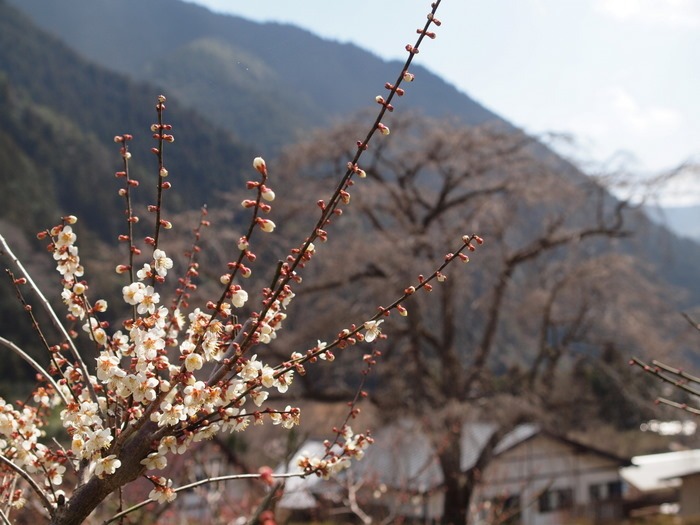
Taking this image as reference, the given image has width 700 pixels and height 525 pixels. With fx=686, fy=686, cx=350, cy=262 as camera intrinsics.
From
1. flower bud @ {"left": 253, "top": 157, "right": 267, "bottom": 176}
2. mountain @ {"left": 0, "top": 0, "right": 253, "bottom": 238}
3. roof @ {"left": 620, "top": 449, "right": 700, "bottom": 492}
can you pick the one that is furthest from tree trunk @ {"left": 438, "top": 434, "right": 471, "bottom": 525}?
mountain @ {"left": 0, "top": 0, "right": 253, "bottom": 238}

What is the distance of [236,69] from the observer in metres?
14.8

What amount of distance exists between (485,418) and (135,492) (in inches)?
174

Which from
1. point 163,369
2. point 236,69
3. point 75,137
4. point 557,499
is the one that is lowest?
point 163,369

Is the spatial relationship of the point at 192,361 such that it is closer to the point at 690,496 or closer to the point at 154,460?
the point at 154,460

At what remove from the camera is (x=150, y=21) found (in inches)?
2101

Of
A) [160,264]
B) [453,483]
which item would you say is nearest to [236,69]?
[453,483]

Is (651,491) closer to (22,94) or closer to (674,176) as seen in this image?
(674,176)

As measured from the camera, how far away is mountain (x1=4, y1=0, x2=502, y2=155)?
21359 millimetres

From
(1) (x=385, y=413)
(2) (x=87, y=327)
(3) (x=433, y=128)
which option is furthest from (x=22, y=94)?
(2) (x=87, y=327)

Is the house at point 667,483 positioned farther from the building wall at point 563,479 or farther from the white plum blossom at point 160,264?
the white plum blossom at point 160,264

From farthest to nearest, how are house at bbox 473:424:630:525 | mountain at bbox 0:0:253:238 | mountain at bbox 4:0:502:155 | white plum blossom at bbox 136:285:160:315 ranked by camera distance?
mountain at bbox 0:0:253:238, mountain at bbox 4:0:502:155, house at bbox 473:424:630:525, white plum blossom at bbox 136:285:160:315

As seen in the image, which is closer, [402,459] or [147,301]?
[147,301]

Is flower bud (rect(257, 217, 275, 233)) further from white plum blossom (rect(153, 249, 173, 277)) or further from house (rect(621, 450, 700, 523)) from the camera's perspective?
house (rect(621, 450, 700, 523))

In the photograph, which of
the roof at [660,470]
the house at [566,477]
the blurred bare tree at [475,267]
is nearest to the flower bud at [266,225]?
the blurred bare tree at [475,267]
